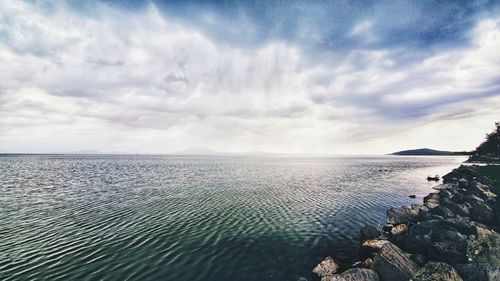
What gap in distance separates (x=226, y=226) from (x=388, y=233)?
16.4m

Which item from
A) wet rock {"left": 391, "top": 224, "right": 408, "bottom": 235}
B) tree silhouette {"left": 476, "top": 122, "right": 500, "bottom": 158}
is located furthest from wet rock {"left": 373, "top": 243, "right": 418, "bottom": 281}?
tree silhouette {"left": 476, "top": 122, "right": 500, "bottom": 158}

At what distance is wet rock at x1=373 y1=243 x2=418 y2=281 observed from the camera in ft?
45.1

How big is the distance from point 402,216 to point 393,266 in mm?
15416

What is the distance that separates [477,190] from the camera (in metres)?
37.2

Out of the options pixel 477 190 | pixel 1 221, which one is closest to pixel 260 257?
pixel 1 221

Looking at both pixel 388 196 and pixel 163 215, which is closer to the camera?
pixel 163 215

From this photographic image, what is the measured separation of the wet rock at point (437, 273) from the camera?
12.4 meters

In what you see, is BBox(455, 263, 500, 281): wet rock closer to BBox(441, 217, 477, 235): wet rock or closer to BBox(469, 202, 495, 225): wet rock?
BBox(441, 217, 477, 235): wet rock

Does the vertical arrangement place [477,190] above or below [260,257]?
above

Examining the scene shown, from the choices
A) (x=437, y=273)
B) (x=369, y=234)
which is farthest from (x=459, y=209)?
(x=437, y=273)

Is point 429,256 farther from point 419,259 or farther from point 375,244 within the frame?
point 375,244

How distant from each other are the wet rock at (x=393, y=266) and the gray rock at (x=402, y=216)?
13080mm

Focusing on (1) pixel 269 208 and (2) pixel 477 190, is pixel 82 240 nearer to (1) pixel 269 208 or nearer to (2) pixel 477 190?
(1) pixel 269 208

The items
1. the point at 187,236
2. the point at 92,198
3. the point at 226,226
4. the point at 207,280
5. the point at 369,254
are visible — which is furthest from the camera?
the point at 92,198
